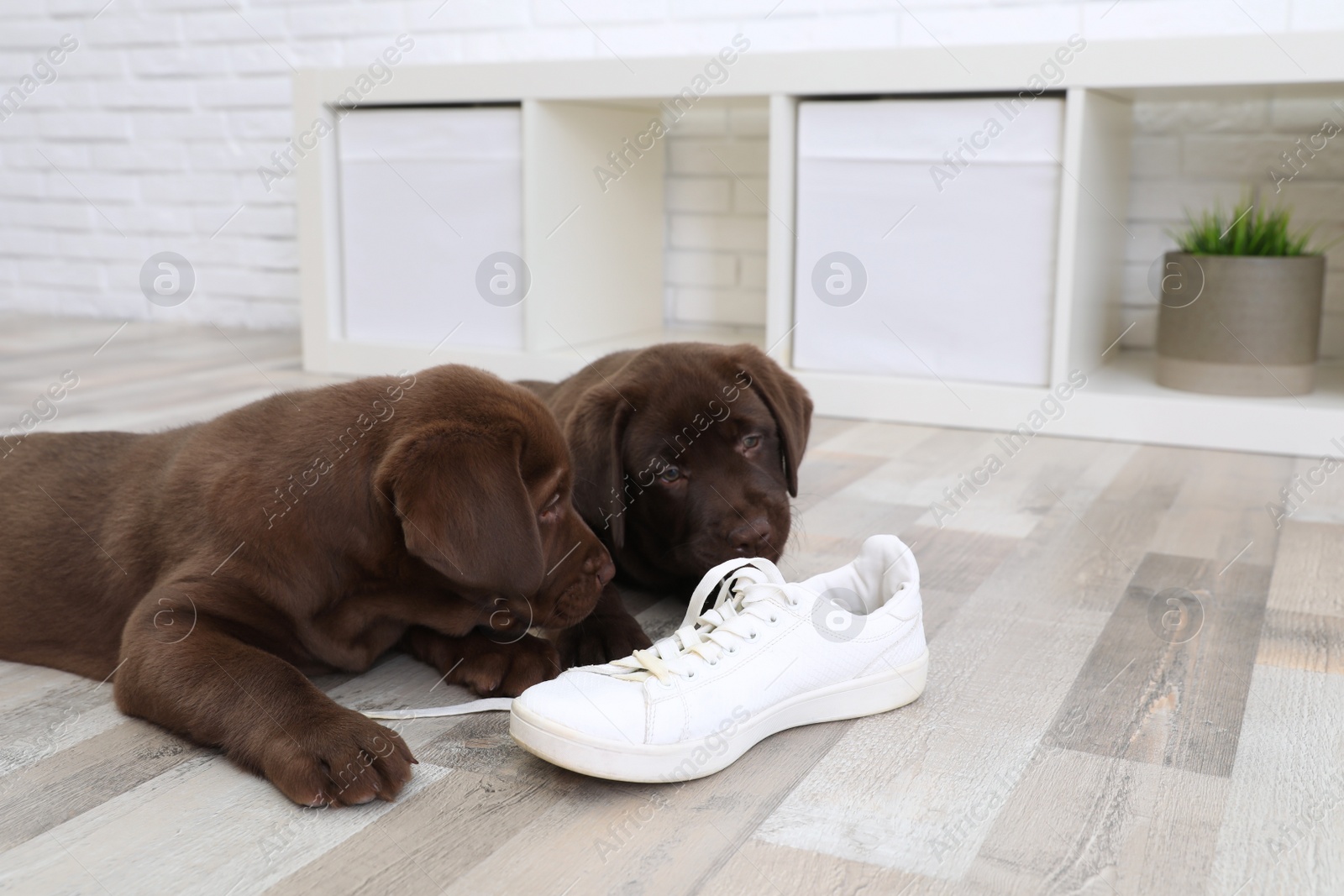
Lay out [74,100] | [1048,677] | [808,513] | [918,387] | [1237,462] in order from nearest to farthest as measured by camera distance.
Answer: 1. [1048,677]
2. [808,513]
3. [1237,462]
4. [918,387]
5. [74,100]

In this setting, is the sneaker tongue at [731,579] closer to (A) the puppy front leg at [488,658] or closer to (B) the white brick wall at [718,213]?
(A) the puppy front leg at [488,658]

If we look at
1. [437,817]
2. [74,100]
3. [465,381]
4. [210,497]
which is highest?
[74,100]

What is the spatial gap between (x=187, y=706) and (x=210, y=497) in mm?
257

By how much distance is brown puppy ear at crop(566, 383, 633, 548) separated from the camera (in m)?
1.72

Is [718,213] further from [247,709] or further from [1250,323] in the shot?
[247,709]

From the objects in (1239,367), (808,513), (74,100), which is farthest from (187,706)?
(74,100)

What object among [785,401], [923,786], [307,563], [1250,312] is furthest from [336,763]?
[1250,312]

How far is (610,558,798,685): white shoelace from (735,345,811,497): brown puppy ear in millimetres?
378

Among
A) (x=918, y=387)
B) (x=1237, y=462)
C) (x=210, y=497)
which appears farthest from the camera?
(x=918, y=387)

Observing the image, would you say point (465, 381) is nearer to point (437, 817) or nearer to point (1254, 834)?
point (437, 817)

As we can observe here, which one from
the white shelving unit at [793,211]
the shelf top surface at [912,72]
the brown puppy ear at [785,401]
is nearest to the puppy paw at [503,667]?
the brown puppy ear at [785,401]

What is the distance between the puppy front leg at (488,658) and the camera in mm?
1475

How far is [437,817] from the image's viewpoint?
1.17 meters

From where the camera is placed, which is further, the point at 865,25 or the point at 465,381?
the point at 865,25
